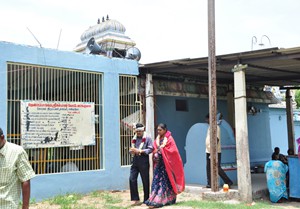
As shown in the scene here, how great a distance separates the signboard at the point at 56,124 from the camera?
8.05m

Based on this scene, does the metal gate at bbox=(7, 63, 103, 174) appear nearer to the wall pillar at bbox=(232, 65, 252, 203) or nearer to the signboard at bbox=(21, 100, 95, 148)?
the signboard at bbox=(21, 100, 95, 148)

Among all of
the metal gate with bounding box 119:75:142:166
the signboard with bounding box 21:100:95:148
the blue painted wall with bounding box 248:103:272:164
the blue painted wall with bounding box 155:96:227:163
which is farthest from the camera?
the blue painted wall with bounding box 248:103:272:164

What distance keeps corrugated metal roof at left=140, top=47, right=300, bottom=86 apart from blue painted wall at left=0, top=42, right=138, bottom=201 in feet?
3.31

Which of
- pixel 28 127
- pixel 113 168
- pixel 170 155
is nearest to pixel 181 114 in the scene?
pixel 113 168

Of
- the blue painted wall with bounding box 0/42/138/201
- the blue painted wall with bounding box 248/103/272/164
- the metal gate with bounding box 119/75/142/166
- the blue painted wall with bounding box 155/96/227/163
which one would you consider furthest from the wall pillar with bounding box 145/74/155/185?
the blue painted wall with bounding box 248/103/272/164

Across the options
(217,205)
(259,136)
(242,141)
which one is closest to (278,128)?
(259,136)

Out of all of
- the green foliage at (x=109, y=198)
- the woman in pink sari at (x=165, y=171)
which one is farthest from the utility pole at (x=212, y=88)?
Answer: the green foliage at (x=109, y=198)

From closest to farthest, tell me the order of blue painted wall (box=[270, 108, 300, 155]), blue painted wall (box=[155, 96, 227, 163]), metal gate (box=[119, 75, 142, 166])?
1. metal gate (box=[119, 75, 142, 166])
2. blue painted wall (box=[155, 96, 227, 163])
3. blue painted wall (box=[270, 108, 300, 155])

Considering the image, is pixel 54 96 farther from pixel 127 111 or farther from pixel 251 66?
pixel 251 66

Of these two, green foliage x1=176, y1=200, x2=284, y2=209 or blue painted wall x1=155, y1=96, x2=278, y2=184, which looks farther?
blue painted wall x1=155, y1=96, x2=278, y2=184

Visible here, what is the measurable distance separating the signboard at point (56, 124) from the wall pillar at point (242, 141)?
3.35 metres

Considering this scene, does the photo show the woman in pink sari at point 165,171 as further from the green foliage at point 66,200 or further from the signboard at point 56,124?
the signboard at point 56,124

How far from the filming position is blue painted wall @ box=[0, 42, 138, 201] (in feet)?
26.0

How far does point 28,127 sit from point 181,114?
5.24 m
